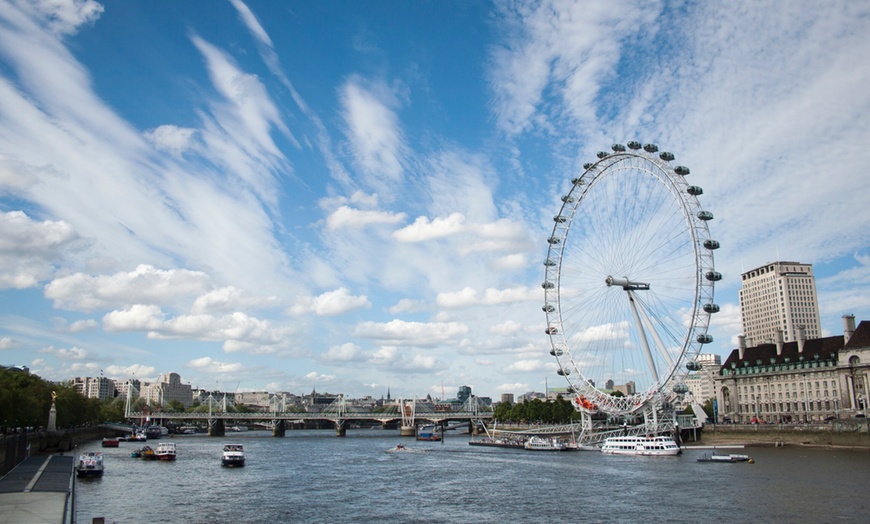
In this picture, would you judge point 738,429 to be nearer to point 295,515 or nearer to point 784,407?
point 784,407

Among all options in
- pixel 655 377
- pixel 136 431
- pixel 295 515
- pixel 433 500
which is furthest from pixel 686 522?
pixel 136 431

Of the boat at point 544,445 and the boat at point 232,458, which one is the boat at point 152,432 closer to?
the boat at point 232,458

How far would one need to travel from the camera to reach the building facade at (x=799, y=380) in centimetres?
10906

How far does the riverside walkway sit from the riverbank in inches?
3364

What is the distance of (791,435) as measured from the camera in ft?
326

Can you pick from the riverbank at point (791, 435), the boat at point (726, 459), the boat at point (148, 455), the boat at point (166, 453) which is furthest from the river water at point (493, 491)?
the riverbank at point (791, 435)

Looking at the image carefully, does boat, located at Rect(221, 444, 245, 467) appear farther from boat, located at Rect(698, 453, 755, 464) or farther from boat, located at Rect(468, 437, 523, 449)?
boat, located at Rect(698, 453, 755, 464)

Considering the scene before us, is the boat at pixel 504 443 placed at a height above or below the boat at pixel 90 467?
below

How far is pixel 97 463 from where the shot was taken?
6781 centimetres

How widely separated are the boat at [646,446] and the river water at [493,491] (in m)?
4.40

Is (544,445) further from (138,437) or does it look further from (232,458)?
(138,437)

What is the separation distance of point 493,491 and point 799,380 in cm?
8302

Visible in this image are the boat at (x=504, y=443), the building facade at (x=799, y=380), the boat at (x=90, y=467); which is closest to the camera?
the boat at (x=90, y=467)

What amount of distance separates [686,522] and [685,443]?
70.3 meters
